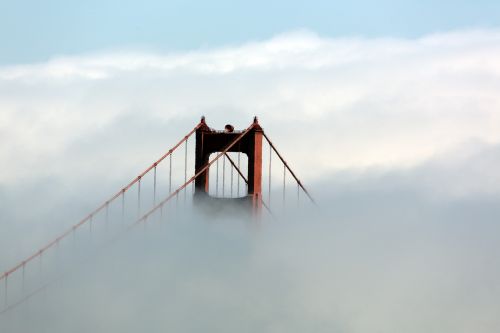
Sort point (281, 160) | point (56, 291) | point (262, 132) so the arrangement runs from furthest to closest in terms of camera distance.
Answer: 1. point (56, 291)
2. point (281, 160)
3. point (262, 132)

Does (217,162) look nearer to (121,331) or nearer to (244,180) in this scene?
(244,180)

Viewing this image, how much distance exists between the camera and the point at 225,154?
60.8 metres

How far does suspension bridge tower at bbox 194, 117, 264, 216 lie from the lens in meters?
57.4

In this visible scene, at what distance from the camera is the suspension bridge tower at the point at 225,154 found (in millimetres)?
57438

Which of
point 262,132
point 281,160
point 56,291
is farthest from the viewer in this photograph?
point 56,291

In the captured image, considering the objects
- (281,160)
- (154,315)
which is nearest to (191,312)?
(154,315)

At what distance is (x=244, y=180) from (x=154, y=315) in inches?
384

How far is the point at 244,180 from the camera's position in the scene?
63750 millimetres

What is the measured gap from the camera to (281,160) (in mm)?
62812

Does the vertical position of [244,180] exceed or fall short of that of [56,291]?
it exceeds it

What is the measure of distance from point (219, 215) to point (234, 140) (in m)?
3.24

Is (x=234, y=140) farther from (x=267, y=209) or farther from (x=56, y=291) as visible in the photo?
(x=56, y=291)

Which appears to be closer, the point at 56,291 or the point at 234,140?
the point at 234,140

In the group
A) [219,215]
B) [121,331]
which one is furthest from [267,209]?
[121,331]
